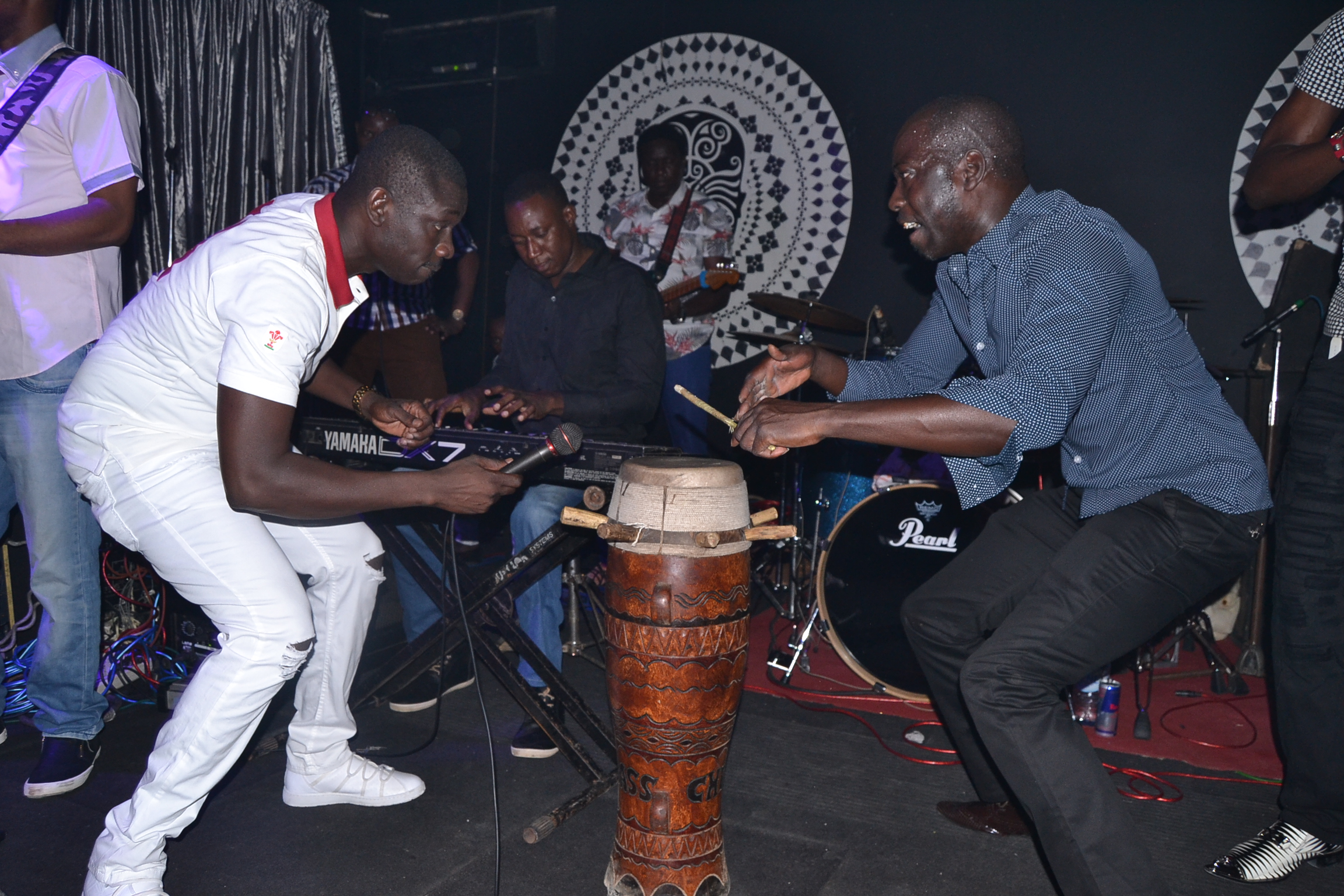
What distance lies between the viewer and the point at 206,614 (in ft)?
7.29

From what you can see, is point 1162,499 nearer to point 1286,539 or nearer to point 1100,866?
point 1286,539

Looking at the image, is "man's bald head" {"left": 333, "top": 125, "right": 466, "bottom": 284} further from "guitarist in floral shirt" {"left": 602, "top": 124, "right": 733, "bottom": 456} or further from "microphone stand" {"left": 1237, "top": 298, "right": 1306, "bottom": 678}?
"microphone stand" {"left": 1237, "top": 298, "right": 1306, "bottom": 678}

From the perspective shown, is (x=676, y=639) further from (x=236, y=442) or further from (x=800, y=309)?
(x=800, y=309)

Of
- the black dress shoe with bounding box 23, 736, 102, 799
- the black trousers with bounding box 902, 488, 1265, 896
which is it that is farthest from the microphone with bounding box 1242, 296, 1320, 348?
the black dress shoe with bounding box 23, 736, 102, 799

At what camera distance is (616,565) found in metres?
2.28

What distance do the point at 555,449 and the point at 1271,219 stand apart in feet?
14.3

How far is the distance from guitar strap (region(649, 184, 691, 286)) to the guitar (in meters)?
0.15

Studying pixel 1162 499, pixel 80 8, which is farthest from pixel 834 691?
pixel 80 8

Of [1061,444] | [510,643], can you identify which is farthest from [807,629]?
[1061,444]

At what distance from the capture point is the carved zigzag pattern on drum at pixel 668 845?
223cm

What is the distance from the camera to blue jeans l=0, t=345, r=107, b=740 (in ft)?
9.25

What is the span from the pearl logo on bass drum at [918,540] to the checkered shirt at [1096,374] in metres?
1.40

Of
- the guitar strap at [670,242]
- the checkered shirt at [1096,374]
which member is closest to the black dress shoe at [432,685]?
the checkered shirt at [1096,374]

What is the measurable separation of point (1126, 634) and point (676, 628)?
1057 mm
